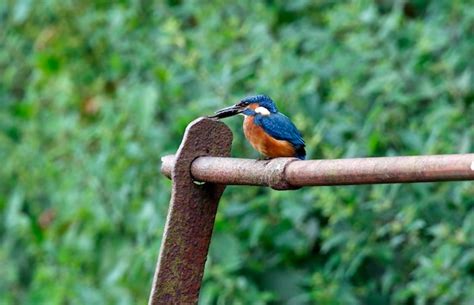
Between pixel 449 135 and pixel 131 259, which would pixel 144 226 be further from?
pixel 449 135

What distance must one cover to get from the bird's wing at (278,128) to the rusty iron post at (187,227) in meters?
0.69

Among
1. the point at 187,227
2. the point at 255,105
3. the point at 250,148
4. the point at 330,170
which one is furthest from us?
the point at 250,148

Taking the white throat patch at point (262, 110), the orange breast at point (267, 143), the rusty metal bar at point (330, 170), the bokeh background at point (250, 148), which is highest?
the bokeh background at point (250, 148)

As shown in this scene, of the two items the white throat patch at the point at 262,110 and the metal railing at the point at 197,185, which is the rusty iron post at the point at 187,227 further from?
the white throat patch at the point at 262,110

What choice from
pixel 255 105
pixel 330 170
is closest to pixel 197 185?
pixel 330 170

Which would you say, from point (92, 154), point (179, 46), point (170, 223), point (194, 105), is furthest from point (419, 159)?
point (92, 154)

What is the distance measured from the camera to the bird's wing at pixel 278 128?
2.65m

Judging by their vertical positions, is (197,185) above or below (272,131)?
below

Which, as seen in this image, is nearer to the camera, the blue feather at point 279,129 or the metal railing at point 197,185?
the metal railing at point 197,185

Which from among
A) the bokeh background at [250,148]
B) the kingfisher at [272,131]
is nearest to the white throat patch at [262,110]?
the kingfisher at [272,131]

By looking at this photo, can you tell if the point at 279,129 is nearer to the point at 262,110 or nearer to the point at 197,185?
the point at 262,110

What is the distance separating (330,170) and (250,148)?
2.58 m

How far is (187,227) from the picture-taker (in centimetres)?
189

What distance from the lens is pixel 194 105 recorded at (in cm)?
421
